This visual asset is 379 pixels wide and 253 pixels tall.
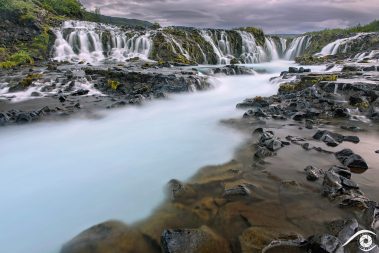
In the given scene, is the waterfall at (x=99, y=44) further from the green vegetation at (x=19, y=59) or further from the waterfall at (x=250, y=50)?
the waterfall at (x=250, y=50)

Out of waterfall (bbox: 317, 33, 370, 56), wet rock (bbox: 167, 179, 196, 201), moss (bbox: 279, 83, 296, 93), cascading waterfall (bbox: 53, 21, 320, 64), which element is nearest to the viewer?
wet rock (bbox: 167, 179, 196, 201)

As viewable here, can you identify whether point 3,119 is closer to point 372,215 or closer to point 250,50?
point 372,215

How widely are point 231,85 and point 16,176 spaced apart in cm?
1636

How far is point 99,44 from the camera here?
137 ft

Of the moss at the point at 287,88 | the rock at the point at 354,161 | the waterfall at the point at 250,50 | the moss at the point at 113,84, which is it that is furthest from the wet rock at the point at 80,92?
the waterfall at the point at 250,50

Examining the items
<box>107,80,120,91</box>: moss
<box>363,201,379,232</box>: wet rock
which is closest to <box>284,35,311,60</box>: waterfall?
<box>107,80,120,91</box>: moss

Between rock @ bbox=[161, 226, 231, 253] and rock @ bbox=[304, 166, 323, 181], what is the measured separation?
9.27 feet

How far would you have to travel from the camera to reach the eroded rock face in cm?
451

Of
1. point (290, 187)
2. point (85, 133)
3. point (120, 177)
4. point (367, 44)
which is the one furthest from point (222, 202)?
point (367, 44)

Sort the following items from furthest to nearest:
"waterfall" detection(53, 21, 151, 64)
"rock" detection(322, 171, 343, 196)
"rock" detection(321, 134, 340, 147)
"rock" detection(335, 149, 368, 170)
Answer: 1. "waterfall" detection(53, 21, 151, 64)
2. "rock" detection(321, 134, 340, 147)
3. "rock" detection(335, 149, 368, 170)
4. "rock" detection(322, 171, 343, 196)

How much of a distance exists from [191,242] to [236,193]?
1.88 meters

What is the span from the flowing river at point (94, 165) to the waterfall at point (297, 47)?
48300 mm

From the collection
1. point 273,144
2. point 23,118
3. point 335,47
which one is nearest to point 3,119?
point 23,118

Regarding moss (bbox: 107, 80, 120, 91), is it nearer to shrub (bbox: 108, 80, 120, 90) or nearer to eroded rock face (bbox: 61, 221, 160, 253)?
shrub (bbox: 108, 80, 120, 90)
